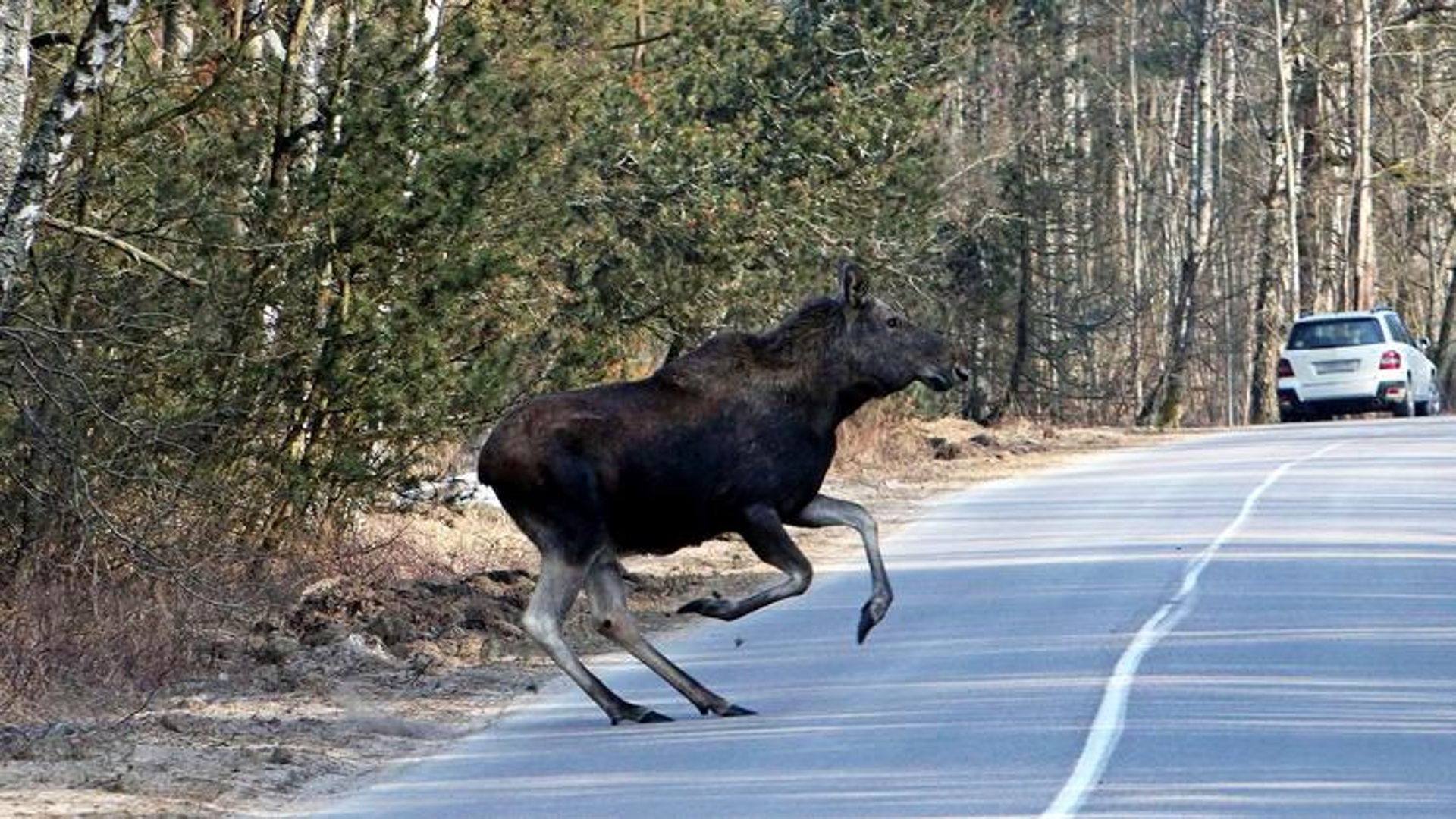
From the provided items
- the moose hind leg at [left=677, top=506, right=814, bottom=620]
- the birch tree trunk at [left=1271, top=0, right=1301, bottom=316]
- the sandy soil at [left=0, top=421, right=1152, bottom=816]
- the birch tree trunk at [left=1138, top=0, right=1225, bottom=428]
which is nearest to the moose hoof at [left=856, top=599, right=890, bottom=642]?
the moose hind leg at [left=677, top=506, right=814, bottom=620]

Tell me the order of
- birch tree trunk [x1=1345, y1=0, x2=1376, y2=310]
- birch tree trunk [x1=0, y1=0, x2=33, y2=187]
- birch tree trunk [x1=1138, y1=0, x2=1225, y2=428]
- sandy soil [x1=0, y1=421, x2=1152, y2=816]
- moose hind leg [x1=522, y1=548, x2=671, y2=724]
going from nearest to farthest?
sandy soil [x1=0, y1=421, x2=1152, y2=816]
birch tree trunk [x1=0, y1=0, x2=33, y2=187]
moose hind leg [x1=522, y1=548, x2=671, y2=724]
birch tree trunk [x1=1138, y1=0, x2=1225, y2=428]
birch tree trunk [x1=1345, y1=0, x2=1376, y2=310]

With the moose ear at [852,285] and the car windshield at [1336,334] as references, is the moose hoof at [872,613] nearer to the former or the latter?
the moose ear at [852,285]

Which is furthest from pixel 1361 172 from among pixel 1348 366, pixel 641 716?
pixel 641 716

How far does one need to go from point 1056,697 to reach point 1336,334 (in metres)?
31.5

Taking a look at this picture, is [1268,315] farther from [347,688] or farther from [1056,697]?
[1056,697]

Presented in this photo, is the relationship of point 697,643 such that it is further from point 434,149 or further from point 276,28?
point 276,28

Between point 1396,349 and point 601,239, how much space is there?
2188 centimetres

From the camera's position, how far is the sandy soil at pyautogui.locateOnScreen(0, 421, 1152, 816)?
11789mm

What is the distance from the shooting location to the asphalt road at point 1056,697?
10766 mm

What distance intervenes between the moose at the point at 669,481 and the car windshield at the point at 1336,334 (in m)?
31.0

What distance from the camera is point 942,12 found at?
36.0 m

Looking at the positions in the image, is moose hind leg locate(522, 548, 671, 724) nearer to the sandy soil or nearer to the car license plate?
the sandy soil

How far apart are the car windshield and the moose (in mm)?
30986

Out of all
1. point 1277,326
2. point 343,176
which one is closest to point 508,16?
point 343,176
